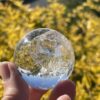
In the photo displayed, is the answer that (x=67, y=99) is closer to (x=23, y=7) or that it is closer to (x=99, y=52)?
(x=99, y=52)

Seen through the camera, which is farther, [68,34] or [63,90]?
[68,34]

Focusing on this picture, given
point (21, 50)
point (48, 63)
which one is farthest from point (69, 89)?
point (21, 50)

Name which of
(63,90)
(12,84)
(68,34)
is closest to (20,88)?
(12,84)

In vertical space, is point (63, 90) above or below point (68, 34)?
above

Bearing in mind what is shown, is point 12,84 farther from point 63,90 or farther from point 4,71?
point 63,90

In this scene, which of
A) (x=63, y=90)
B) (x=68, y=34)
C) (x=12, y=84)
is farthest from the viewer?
(x=68, y=34)

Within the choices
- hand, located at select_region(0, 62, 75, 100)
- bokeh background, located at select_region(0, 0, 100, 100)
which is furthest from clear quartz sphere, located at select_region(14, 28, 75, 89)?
bokeh background, located at select_region(0, 0, 100, 100)

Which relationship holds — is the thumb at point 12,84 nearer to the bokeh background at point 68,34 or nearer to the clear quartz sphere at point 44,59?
the clear quartz sphere at point 44,59
